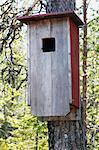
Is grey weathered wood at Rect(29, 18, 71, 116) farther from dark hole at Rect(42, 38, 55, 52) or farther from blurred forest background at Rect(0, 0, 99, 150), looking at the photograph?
blurred forest background at Rect(0, 0, 99, 150)

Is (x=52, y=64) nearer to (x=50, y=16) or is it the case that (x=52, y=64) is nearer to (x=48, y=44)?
(x=48, y=44)

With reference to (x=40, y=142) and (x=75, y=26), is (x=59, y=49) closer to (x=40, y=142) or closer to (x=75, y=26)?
(x=75, y=26)

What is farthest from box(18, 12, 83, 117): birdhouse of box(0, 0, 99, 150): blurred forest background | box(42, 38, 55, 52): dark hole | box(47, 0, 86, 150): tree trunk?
box(0, 0, 99, 150): blurred forest background

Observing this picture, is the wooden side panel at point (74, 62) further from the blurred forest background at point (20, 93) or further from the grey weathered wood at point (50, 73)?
the blurred forest background at point (20, 93)

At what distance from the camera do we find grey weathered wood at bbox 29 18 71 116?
3.25 meters

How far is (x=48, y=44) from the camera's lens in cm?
343

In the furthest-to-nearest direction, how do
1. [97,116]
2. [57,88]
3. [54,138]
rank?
[97,116], [54,138], [57,88]

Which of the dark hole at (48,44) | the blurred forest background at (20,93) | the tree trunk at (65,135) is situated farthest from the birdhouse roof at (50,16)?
the tree trunk at (65,135)

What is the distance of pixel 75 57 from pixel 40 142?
248cm

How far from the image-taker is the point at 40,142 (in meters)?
5.65

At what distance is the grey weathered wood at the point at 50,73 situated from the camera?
10.7 feet

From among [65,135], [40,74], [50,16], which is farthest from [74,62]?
[65,135]

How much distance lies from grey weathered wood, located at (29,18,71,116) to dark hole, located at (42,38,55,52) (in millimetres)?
45

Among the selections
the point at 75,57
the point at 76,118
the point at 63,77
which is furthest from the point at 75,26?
the point at 76,118
